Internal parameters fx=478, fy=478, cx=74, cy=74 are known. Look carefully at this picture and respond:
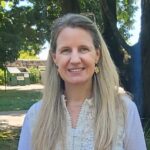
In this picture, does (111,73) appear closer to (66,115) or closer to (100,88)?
(100,88)

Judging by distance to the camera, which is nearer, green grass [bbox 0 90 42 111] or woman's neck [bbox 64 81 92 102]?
woman's neck [bbox 64 81 92 102]

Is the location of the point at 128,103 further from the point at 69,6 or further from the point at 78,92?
the point at 69,6

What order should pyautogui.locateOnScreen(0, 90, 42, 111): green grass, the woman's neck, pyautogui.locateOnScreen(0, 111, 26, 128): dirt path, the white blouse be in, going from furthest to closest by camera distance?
pyautogui.locateOnScreen(0, 90, 42, 111): green grass, pyautogui.locateOnScreen(0, 111, 26, 128): dirt path, the woman's neck, the white blouse

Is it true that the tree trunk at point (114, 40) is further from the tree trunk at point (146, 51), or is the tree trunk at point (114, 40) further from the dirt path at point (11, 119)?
the dirt path at point (11, 119)

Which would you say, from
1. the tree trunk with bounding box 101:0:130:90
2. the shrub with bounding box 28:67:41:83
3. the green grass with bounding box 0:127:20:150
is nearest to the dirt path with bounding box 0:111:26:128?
the green grass with bounding box 0:127:20:150

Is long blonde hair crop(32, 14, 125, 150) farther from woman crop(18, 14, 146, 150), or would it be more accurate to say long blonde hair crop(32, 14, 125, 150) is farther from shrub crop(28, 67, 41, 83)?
shrub crop(28, 67, 41, 83)

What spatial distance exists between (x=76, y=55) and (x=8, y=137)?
9250 mm

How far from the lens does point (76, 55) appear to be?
7.53 feet

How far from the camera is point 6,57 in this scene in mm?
21219

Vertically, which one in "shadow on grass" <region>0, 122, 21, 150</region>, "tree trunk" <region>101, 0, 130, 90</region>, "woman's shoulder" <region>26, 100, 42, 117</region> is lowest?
"shadow on grass" <region>0, 122, 21, 150</region>

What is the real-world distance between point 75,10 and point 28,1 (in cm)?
592

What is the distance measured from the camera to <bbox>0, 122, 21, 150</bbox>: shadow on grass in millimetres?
9816

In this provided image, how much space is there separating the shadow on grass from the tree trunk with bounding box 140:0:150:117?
10.5 feet

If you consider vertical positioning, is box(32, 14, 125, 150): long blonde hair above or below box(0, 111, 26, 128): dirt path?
above
